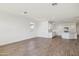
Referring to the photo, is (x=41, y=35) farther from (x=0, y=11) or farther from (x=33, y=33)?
(x=0, y=11)

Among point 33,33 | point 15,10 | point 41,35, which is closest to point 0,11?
point 15,10

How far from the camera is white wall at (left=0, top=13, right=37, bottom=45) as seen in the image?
2.86m

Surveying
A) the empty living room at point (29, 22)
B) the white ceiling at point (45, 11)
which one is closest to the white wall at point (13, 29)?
the empty living room at point (29, 22)

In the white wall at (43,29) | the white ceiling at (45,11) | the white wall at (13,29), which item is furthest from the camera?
the white wall at (43,29)

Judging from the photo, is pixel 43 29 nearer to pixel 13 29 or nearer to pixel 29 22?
pixel 29 22

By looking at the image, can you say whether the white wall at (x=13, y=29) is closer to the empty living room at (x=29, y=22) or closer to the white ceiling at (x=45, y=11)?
the empty living room at (x=29, y=22)

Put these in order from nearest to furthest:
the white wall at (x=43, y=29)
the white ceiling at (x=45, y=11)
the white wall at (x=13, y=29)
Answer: the white ceiling at (x=45, y=11)
the white wall at (x=13, y=29)
the white wall at (x=43, y=29)

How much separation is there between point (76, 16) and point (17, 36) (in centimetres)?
183

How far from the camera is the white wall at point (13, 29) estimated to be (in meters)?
2.86

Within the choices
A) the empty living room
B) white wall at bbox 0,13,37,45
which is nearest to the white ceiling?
the empty living room

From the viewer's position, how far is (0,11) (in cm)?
268

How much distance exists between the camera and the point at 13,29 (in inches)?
113

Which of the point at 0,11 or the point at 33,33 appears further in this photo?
the point at 33,33

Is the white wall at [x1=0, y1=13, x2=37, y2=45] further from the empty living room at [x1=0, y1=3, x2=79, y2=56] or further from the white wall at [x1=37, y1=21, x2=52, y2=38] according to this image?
the white wall at [x1=37, y1=21, x2=52, y2=38]
